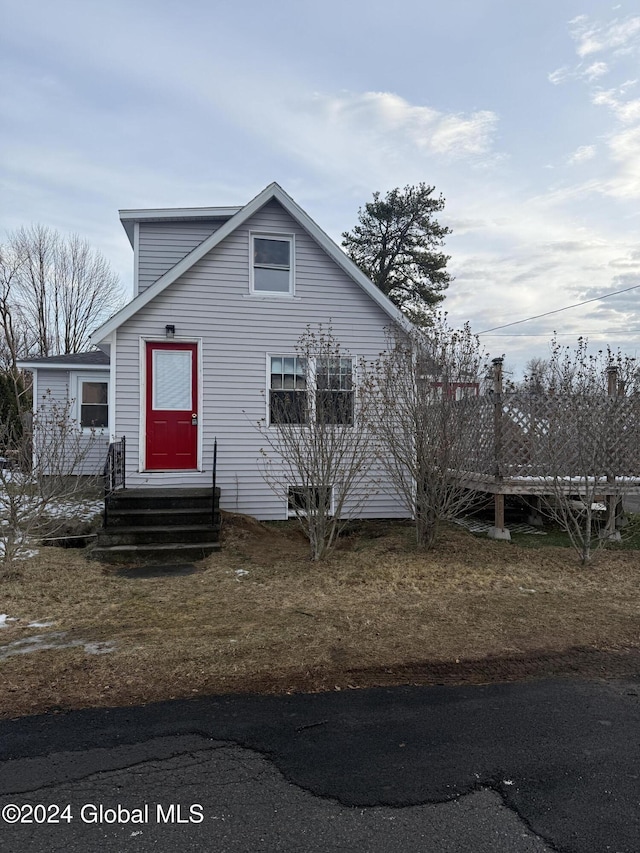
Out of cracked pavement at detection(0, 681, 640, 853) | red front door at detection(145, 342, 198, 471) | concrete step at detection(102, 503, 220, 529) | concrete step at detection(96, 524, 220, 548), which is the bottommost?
cracked pavement at detection(0, 681, 640, 853)

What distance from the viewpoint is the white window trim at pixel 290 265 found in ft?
32.6

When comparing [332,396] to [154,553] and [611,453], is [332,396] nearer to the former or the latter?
[154,553]

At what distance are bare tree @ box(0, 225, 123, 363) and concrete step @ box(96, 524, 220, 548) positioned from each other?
93.2 ft

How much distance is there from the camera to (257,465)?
1008 cm

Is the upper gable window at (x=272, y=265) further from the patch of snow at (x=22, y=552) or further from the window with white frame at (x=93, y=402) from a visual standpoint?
the window with white frame at (x=93, y=402)

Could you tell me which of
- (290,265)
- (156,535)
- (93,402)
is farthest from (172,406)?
(93,402)

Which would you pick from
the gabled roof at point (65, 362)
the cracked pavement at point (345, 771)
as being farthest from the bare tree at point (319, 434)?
the gabled roof at point (65, 362)

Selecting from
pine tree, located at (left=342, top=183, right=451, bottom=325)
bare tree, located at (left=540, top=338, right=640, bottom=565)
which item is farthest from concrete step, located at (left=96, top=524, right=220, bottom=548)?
pine tree, located at (left=342, top=183, right=451, bottom=325)

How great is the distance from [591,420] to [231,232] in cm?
663

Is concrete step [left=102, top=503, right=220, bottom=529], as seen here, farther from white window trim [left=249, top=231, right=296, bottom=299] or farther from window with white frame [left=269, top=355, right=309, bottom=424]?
white window trim [left=249, top=231, right=296, bottom=299]

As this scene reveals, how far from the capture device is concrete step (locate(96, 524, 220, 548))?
24.8 feet

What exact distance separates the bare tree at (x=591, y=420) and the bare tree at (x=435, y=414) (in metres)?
1.36

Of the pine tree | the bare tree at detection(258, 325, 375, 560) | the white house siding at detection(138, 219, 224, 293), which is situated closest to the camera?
the bare tree at detection(258, 325, 375, 560)

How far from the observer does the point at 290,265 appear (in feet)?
33.3
